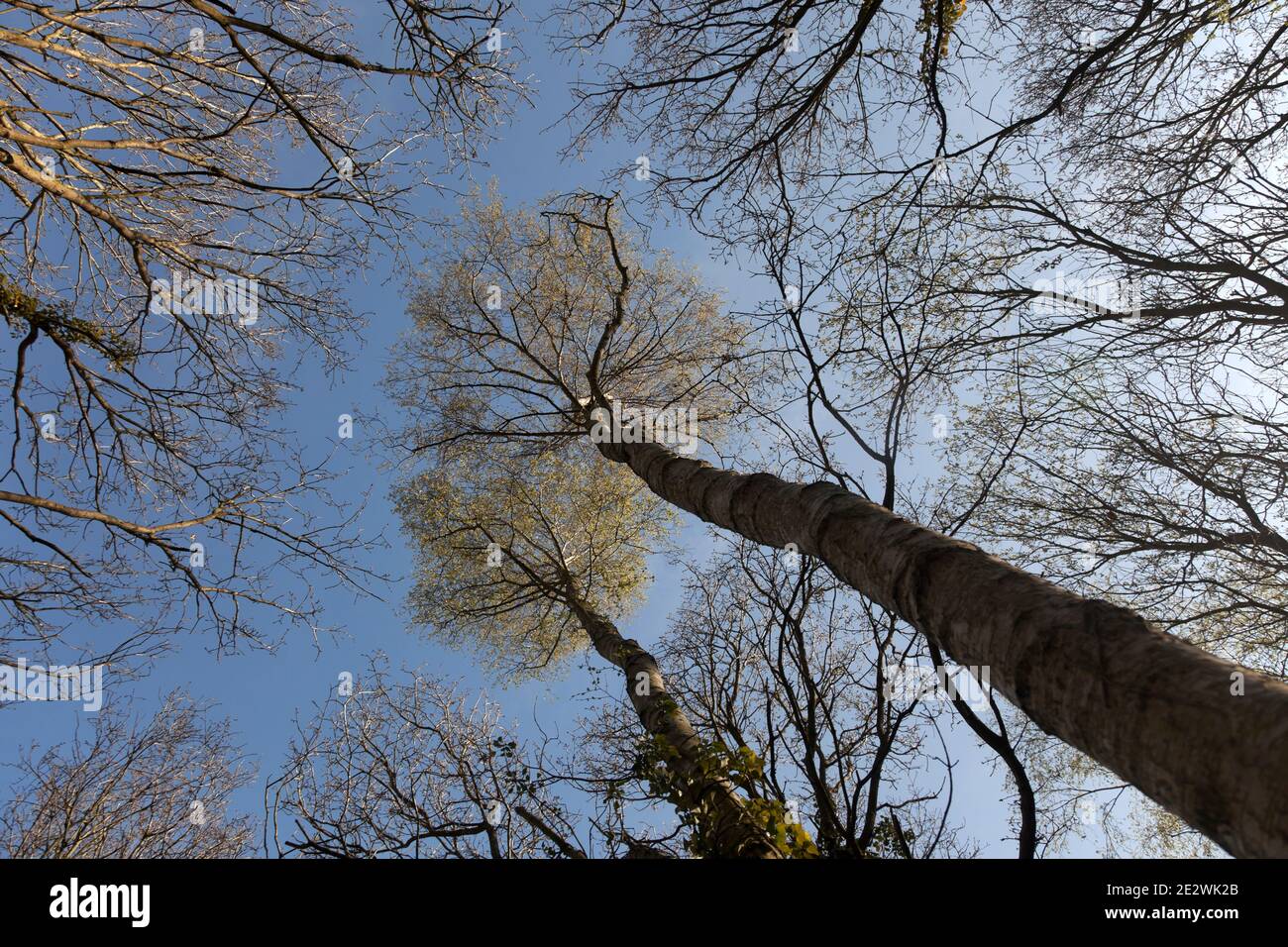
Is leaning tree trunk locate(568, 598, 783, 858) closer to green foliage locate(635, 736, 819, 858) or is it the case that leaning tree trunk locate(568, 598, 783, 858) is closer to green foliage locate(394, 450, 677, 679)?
green foliage locate(635, 736, 819, 858)

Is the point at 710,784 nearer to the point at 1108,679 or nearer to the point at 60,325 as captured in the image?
the point at 1108,679

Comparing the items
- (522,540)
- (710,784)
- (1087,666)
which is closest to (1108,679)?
(1087,666)

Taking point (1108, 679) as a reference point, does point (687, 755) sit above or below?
below

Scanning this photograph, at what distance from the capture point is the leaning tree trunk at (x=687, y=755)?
285 cm

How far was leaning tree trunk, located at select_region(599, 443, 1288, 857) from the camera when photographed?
98cm

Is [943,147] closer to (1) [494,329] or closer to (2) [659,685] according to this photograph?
(2) [659,685]

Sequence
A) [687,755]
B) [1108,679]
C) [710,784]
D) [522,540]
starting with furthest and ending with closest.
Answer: [522,540]
[687,755]
[710,784]
[1108,679]

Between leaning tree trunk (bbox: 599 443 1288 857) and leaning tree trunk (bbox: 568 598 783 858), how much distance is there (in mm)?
1474

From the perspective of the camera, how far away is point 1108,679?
1255 mm

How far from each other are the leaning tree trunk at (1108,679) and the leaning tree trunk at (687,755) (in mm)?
1474

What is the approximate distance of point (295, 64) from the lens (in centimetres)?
425

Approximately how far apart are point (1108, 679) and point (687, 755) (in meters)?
3.12
